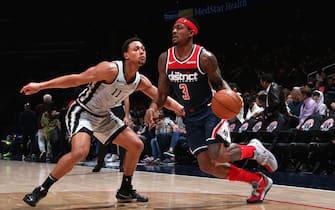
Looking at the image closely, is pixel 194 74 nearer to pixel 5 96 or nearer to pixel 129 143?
pixel 129 143

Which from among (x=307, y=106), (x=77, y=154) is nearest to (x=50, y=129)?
(x=307, y=106)

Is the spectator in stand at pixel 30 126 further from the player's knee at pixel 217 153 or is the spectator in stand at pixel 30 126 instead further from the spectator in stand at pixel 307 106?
the player's knee at pixel 217 153

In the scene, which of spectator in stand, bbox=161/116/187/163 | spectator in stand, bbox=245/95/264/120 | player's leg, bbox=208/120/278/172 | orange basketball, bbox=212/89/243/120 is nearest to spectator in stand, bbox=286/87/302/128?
spectator in stand, bbox=245/95/264/120

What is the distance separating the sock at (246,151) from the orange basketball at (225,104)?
2.03ft

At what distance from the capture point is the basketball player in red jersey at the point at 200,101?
5109 mm

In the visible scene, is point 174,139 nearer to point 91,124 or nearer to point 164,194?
point 164,194

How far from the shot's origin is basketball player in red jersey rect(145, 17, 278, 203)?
5.11 meters

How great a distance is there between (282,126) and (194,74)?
159 inches

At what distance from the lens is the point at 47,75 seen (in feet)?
70.7

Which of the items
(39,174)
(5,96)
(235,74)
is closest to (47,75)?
(5,96)

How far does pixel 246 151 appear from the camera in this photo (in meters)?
5.41

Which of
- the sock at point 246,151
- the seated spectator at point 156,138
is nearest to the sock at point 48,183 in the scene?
the sock at point 246,151

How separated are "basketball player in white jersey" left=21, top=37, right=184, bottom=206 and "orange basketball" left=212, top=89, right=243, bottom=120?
2.60 feet

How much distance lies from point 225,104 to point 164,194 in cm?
177
